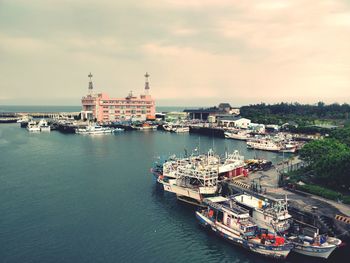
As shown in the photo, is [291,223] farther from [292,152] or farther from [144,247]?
[292,152]

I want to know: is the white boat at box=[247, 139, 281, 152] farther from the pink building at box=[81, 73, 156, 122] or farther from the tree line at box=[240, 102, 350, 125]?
the pink building at box=[81, 73, 156, 122]

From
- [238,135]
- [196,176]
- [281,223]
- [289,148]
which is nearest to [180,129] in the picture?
[238,135]

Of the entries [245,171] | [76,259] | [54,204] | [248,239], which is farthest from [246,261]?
[54,204]

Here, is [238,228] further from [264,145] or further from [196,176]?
[264,145]

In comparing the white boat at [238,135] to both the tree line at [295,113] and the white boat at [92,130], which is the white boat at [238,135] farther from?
the white boat at [92,130]

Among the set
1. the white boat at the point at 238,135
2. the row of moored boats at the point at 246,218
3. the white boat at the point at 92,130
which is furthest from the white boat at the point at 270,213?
the white boat at the point at 92,130

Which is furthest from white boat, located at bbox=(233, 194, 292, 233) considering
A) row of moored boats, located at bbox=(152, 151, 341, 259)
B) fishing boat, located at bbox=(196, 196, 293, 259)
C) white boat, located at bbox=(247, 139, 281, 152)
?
white boat, located at bbox=(247, 139, 281, 152)
